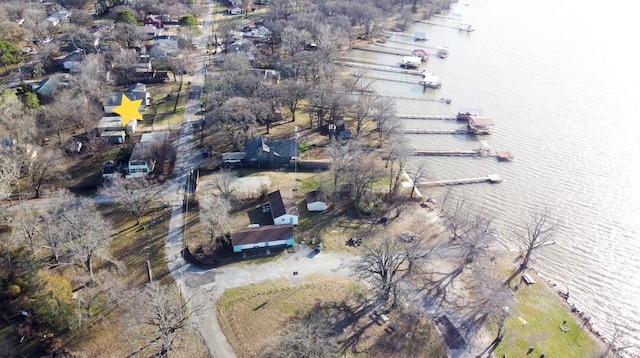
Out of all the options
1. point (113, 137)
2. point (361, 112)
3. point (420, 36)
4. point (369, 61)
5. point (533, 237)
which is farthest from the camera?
point (420, 36)

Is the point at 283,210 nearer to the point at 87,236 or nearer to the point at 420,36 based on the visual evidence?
the point at 87,236

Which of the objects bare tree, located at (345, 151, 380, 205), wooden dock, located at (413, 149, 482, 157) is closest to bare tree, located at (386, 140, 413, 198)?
bare tree, located at (345, 151, 380, 205)

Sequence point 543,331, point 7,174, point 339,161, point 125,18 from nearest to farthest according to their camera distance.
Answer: point 543,331
point 7,174
point 339,161
point 125,18

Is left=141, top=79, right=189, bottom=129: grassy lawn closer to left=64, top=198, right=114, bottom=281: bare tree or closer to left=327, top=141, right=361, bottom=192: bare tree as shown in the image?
left=64, top=198, right=114, bottom=281: bare tree

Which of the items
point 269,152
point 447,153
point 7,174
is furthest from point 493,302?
point 7,174

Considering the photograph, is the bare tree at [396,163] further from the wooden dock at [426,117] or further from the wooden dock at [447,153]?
the wooden dock at [426,117]

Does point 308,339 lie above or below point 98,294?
above

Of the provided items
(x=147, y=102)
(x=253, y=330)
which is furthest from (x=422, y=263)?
(x=147, y=102)

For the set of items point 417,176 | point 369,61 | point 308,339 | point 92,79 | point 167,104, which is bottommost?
point 308,339
